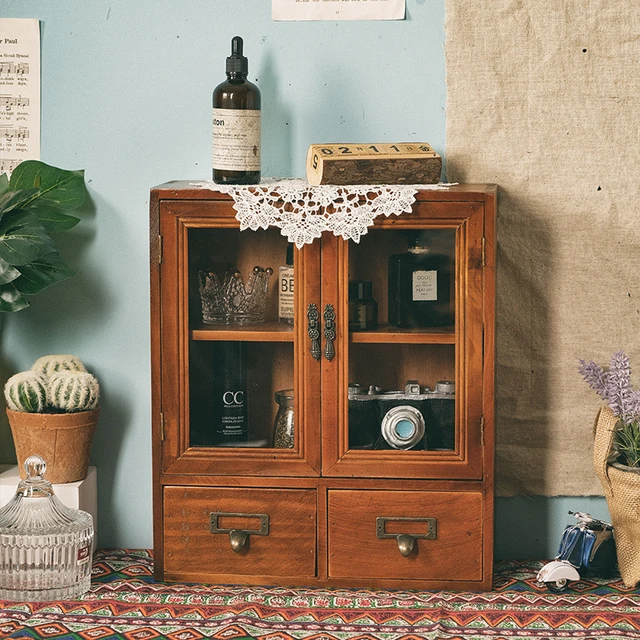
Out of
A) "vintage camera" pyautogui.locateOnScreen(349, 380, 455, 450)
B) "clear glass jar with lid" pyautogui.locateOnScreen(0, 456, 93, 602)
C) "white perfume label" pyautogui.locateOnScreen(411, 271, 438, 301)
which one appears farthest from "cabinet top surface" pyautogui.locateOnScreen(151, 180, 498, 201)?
"clear glass jar with lid" pyautogui.locateOnScreen(0, 456, 93, 602)

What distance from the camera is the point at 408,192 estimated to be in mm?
1738

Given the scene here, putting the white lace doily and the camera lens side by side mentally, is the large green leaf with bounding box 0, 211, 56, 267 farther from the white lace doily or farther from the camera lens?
the camera lens

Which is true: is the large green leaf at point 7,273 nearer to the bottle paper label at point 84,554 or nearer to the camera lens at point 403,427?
the bottle paper label at point 84,554

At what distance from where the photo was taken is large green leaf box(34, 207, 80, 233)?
1971 millimetres

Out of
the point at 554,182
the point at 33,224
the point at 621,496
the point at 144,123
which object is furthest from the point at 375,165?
the point at 621,496

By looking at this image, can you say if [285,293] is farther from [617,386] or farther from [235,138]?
[617,386]

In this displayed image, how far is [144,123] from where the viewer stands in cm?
205

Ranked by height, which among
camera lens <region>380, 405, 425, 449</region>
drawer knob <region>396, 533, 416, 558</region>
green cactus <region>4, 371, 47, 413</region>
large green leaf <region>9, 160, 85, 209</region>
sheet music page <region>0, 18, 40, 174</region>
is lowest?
drawer knob <region>396, 533, 416, 558</region>

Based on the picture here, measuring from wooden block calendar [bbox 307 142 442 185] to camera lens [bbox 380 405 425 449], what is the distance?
44 cm

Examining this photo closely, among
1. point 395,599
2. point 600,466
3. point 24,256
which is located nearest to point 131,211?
point 24,256

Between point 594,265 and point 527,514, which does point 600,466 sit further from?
point 594,265

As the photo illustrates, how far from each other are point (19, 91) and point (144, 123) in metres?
0.28

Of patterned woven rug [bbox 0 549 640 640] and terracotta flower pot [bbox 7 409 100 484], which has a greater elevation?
terracotta flower pot [bbox 7 409 100 484]

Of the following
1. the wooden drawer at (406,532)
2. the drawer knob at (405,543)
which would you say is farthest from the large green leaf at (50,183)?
the drawer knob at (405,543)
